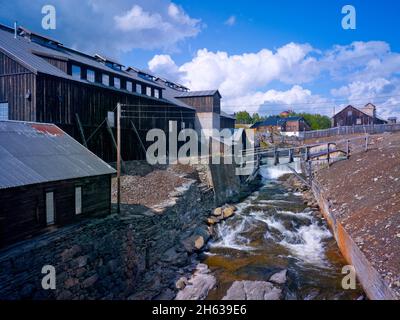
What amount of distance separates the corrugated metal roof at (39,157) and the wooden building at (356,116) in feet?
211

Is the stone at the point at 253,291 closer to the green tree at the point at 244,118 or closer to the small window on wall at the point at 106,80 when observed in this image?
the small window on wall at the point at 106,80

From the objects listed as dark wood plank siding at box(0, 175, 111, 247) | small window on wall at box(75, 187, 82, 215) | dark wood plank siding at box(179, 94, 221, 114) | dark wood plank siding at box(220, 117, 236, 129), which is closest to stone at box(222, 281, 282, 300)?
dark wood plank siding at box(0, 175, 111, 247)

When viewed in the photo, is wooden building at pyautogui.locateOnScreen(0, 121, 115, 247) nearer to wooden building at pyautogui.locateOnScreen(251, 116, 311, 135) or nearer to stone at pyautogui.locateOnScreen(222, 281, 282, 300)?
stone at pyautogui.locateOnScreen(222, 281, 282, 300)

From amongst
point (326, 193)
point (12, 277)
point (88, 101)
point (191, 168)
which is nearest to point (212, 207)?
point (191, 168)

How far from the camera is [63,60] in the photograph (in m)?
21.9

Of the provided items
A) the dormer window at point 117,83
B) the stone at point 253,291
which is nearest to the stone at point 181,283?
the stone at point 253,291

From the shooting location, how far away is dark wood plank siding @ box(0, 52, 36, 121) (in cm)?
1898

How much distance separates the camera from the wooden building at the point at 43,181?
34.9ft

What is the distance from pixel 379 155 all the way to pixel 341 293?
692 inches

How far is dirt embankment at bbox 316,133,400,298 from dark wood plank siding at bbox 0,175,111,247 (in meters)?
12.9

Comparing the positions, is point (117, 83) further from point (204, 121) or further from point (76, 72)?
point (204, 121)

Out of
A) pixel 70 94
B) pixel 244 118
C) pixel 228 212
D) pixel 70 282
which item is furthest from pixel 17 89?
pixel 244 118

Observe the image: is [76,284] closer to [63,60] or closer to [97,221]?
[97,221]

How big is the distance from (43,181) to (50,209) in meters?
1.31
